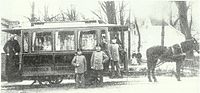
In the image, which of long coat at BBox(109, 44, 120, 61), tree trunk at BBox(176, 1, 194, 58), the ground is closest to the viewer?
the ground

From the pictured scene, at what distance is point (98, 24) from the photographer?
9445 millimetres

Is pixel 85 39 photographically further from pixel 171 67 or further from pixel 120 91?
pixel 171 67

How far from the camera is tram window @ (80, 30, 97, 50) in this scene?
9.33m

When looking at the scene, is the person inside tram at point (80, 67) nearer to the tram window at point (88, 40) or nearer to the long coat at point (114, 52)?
the tram window at point (88, 40)

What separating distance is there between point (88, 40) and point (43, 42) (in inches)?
46.4

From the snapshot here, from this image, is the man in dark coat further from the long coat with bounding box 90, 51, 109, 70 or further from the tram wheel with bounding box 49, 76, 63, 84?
the long coat with bounding box 90, 51, 109, 70

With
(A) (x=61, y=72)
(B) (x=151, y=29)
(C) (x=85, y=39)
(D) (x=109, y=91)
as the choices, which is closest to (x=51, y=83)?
(A) (x=61, y=72)

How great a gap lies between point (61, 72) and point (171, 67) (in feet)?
14.2

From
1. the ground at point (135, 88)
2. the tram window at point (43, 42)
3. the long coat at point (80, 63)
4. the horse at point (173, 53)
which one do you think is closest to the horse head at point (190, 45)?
the horse at point (173, 53)

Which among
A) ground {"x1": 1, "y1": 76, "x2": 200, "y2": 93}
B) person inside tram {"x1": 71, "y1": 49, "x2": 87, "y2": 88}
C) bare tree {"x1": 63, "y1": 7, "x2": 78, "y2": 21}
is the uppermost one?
bare tree {"x1": 63, "y1": 7, "x2": 78, "y2": 21}

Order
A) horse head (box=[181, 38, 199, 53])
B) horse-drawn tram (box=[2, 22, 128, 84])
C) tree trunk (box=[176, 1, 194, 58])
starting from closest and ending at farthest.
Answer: horse-drawn tram (box=[2, 22, 128, 84])
horse head (box=[181, 38, 199, 53])
tree trunk (box=[176, 1, 194, 58])

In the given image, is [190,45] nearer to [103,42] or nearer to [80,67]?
[103,42]

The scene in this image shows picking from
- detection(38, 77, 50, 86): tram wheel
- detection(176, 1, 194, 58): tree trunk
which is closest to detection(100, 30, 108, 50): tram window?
detection(38, 77, 50, 86): tram wheel

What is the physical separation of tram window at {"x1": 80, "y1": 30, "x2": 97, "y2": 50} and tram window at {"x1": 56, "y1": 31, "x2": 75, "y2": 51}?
10.4 inches
